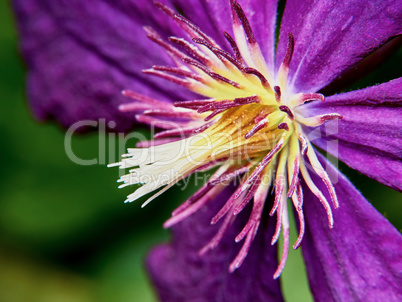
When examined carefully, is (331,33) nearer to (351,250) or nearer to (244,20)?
(244,20)

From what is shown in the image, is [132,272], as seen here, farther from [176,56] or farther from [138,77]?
[176,56]

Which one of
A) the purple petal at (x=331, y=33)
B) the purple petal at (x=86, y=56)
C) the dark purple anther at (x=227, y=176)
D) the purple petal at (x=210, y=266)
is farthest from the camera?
the purple petal at (x=86, y=56)

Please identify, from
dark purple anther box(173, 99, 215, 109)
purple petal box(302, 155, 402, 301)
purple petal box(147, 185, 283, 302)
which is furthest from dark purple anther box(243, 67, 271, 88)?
purple petal box(147, 185, 283, 302)

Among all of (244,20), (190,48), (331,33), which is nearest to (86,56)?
(190,48)

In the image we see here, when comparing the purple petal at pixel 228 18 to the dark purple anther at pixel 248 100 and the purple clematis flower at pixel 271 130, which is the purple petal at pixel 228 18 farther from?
the dark purple anther at pixel 248 100

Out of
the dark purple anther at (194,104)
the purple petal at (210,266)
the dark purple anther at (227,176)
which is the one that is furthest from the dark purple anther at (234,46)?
the purple petal at (210,266)

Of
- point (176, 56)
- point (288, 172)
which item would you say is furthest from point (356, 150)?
point (176, 56)

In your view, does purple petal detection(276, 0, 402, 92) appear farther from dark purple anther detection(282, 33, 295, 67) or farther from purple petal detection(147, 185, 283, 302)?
purple petal detection(147, 185, 283, 302)
